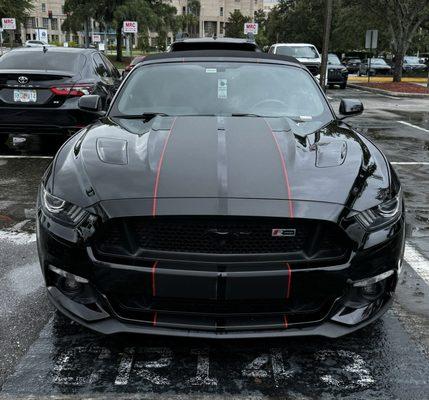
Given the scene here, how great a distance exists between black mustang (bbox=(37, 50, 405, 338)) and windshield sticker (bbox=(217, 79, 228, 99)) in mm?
1223

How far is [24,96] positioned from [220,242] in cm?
563

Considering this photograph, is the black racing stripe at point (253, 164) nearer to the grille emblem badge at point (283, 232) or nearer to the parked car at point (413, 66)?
the grille emblem badge at point (283, 232)

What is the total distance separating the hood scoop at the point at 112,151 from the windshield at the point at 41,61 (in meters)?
4.90

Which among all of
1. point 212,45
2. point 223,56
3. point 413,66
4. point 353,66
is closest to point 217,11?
point 353,66

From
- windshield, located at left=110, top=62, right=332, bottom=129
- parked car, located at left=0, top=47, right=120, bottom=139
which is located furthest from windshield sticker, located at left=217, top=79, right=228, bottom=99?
parked car, located at left=0, top=47, right=120, bottom=139

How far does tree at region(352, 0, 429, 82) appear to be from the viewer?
24.9 meters

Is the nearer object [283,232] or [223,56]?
[283,232]

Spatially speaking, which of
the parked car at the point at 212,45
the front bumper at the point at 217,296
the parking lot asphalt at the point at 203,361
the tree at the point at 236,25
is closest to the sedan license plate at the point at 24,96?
the parked car at the point at 212,45

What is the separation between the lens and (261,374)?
271 centimetres

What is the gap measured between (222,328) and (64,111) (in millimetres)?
5482

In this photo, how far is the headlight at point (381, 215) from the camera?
8.61 ft

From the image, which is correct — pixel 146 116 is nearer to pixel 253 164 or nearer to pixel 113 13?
pixel 253 164

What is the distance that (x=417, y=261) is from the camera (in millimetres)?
4281

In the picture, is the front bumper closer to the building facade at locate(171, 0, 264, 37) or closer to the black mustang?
the black mustang
